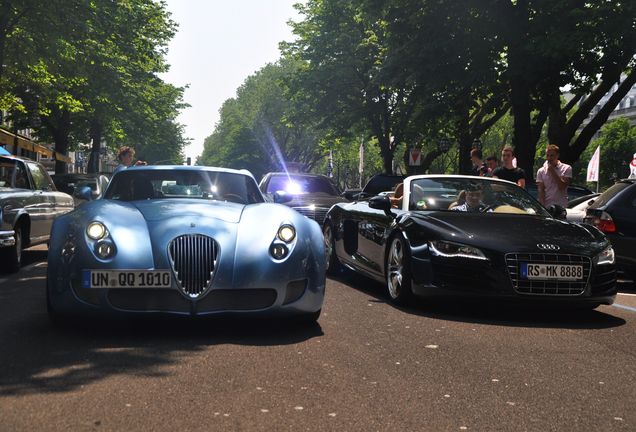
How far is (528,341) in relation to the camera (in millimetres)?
6008

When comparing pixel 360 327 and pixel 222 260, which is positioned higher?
pixel 222 260

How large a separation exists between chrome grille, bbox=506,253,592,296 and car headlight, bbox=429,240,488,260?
262 millimetres

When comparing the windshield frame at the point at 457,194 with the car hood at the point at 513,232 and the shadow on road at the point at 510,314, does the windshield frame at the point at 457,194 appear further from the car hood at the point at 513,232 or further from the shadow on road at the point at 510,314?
the shadow on road at the point at 510,314

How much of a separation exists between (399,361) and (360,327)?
1.30 metres

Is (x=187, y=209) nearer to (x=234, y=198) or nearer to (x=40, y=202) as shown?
→ (x=234, y=198)

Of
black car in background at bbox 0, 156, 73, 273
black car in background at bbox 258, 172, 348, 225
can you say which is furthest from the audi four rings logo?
black car in background at bbox 258, 172, 348, 225

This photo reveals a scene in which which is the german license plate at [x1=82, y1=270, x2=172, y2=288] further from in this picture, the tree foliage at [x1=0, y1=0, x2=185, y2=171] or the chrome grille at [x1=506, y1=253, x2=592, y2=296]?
the tree foliage at [x1=0, y1=0, x2=185, y2=171]

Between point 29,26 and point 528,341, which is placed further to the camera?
point 29,26

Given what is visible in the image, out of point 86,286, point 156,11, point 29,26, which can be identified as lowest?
point 86,286

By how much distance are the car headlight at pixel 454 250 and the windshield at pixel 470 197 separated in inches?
44.3

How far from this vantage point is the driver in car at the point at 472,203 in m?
8.30

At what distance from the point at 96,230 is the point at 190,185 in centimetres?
189

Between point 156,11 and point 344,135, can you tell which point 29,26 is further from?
point 344,135

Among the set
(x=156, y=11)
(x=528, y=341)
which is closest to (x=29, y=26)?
(x=156, y=11)
